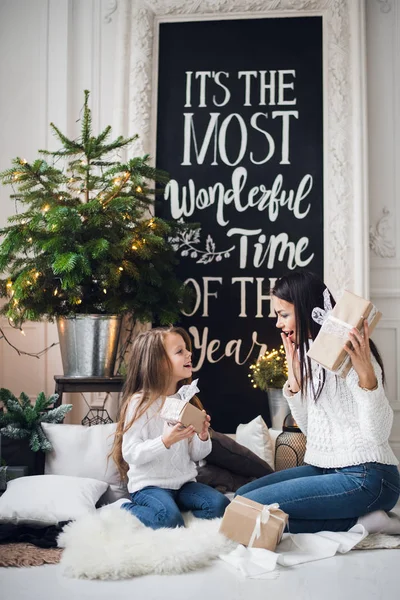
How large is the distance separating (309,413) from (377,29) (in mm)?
2716

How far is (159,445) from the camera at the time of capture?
245cm

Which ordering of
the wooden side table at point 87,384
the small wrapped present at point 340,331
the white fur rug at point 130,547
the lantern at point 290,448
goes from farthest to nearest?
the wooden side table at point 87,384 < the lantern at point 290,448 < the small wrapped present at point 340,331 < the white fur rug at point 130,547

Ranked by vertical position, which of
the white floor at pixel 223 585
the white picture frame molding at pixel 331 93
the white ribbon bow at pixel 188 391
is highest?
the white picture frame molding at pixel 331 93

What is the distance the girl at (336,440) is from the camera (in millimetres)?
2258

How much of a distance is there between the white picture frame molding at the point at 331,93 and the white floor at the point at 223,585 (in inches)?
83.7

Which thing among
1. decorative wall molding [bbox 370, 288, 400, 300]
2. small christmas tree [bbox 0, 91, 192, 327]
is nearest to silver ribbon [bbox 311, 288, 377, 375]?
small christmas tree [bbox 0, 91, 192, 327]

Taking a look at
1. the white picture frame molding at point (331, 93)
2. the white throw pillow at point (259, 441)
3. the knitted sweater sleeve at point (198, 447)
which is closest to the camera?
the knitted sweater sleeve at point (198, 447)

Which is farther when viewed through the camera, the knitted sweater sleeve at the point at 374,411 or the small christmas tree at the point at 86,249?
the small christmas tree at the point at 86,249

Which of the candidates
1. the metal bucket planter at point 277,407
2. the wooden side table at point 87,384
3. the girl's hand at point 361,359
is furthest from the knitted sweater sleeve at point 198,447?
the metal bucket planter at point 277,407

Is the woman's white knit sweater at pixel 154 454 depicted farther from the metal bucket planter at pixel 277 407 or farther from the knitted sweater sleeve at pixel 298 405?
the metal bucket planter at pixel 277 407

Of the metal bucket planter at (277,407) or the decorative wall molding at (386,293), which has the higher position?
the decorative wall molding at (386,293)

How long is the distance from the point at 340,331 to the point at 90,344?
151cm

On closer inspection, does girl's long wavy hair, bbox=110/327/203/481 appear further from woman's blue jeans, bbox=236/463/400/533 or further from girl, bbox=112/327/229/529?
woman's blue jeans, bbox=236/463/400/533

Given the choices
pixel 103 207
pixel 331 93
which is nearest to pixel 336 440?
pixel 103 207
